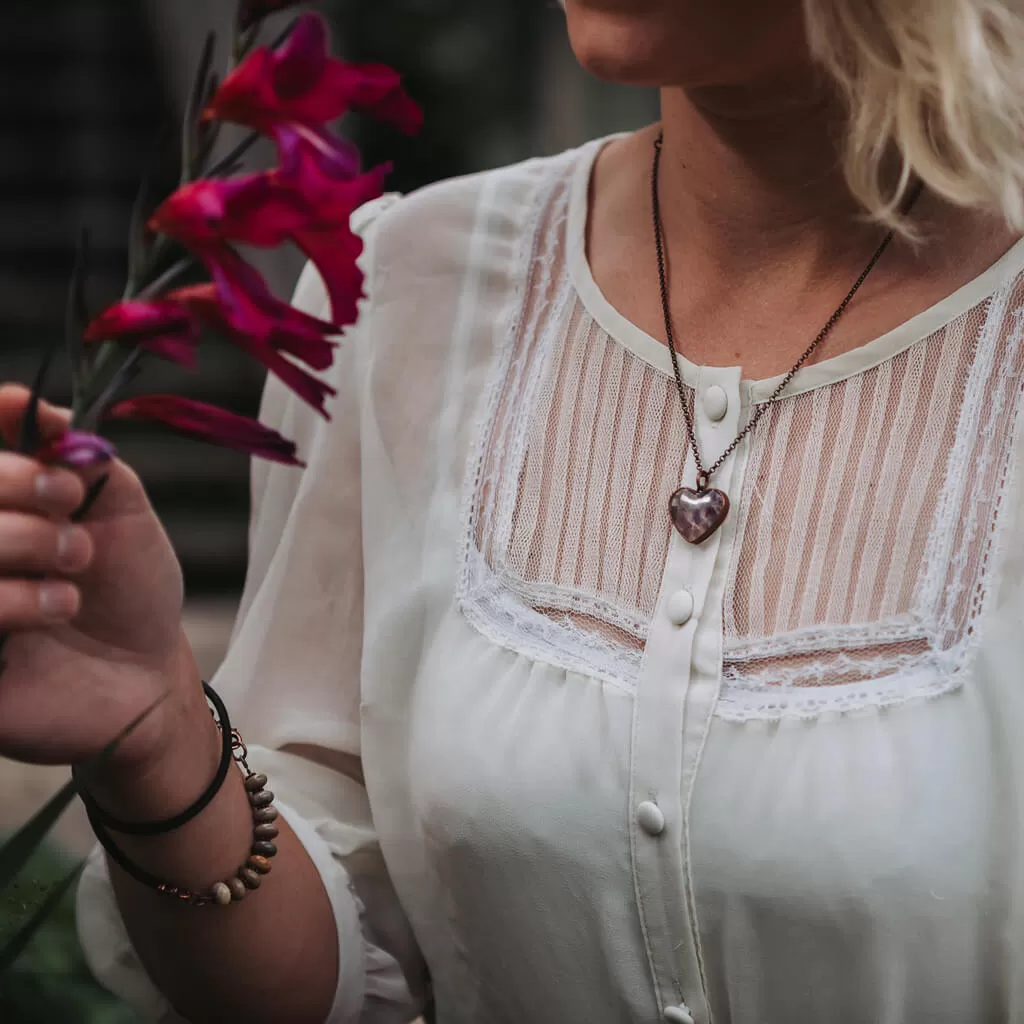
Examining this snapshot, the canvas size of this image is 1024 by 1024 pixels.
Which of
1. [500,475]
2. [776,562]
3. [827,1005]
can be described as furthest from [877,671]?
[500,475]

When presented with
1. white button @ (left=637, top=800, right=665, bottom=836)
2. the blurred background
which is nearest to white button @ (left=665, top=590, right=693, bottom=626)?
white button @ (left=637, top=800, right=665, bottom=836)

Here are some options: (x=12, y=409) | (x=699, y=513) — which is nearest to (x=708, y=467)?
(x=699, y=513)

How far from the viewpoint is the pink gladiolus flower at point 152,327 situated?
469mm

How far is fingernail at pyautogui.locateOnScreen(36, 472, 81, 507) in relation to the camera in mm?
513

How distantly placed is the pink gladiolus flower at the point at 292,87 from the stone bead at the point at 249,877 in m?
0.52

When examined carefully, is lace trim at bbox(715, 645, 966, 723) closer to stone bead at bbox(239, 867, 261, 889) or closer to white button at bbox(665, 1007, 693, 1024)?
white button at bbox(665, 1007, 693, 1024)

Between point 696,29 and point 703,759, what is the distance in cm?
43

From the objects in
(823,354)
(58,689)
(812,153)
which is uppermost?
(812,153)

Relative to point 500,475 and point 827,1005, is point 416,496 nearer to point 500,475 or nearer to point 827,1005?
Answer: point 500,475

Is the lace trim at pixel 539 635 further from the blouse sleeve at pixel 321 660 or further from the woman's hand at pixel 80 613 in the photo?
the woman's hand at pixel 80 613

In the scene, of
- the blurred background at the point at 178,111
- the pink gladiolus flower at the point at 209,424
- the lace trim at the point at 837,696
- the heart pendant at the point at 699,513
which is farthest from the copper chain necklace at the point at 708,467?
the blurred background at the point at 178,111

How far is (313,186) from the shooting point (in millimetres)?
453

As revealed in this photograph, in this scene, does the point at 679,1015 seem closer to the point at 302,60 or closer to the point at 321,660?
the point at 321,660

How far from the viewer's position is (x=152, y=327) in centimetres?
47
